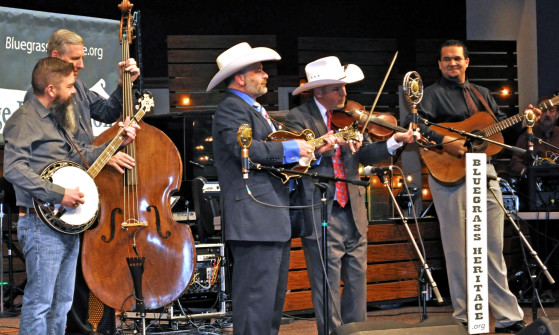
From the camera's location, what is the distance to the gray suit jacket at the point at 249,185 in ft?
14.1

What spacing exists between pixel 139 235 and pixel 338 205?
1220mm

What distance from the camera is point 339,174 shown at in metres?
4.89

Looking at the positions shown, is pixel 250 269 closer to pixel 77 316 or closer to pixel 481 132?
pixel 77 316

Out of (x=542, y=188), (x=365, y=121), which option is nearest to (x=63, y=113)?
(x=365, y=121)

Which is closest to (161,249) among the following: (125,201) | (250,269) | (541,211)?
(125,201)

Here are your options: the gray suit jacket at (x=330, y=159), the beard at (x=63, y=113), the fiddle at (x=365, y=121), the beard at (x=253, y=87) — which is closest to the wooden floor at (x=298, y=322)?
the gray suit jacket at (x=330, y=159)

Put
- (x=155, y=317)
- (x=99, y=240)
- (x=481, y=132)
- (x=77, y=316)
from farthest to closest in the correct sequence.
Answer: (x=155, y=317)
(x=481, y=132)
(x=77, y=316)
(x=99, y=240)

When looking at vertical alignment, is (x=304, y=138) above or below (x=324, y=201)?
above

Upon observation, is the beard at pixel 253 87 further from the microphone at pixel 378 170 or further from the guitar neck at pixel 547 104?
the guitar neck at pixel 547 104

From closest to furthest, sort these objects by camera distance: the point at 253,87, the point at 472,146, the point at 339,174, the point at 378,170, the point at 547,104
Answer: the point at 253,87 → the point at 339,174 → the point at 378,170 → the point at 472,146 → the point at 547,104

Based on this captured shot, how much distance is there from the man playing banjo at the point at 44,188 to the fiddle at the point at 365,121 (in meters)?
1.63

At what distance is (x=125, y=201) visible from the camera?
4758 millimetres

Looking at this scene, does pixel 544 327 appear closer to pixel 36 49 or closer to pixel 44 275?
pixel 44 275

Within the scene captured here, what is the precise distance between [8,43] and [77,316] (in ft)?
11.4
